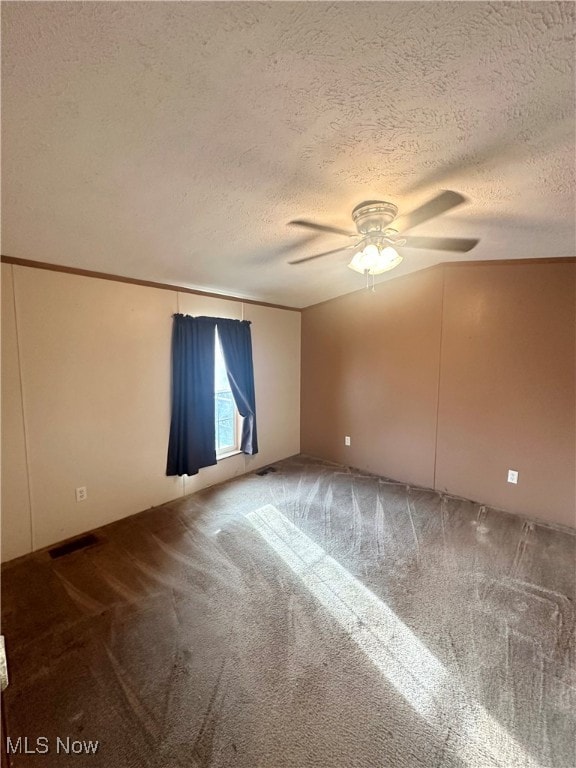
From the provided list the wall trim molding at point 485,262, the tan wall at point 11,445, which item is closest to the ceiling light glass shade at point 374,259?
the wall trim molding at point 485,262

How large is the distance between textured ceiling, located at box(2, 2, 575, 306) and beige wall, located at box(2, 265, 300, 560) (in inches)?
20.2

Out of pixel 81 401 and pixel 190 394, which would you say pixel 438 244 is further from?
pixel 81 401

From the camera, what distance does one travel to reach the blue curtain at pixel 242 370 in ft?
11.5

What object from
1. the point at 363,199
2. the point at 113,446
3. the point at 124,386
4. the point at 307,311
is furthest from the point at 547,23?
the point at 307,311

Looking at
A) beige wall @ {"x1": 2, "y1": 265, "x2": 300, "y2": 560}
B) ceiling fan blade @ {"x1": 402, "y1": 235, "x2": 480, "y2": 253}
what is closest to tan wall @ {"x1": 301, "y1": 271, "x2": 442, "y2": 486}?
ceiling fan blade @ {"x1": 402, "y1": 235, "x2": 480, "y2": 253}

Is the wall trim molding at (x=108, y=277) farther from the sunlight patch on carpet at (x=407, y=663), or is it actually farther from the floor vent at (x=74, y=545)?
the sunlight patch on carpet at (x=407, y=663)

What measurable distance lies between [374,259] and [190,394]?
2.18 meters

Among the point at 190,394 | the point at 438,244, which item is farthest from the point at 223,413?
the point at 438,244

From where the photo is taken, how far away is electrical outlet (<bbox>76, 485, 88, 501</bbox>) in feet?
8.36

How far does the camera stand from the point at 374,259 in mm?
1739

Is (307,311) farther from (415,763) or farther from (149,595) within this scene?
(415,763)

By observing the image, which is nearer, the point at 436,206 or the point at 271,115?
the point at 271,115

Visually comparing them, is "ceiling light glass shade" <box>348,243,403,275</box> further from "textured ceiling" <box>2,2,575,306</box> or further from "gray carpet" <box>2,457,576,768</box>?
"gray carpet" <box>2,457,576,768</box>

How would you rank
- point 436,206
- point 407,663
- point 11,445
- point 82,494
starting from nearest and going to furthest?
point 407,663 < point 436,206 < point 11,445 < point 82,494
